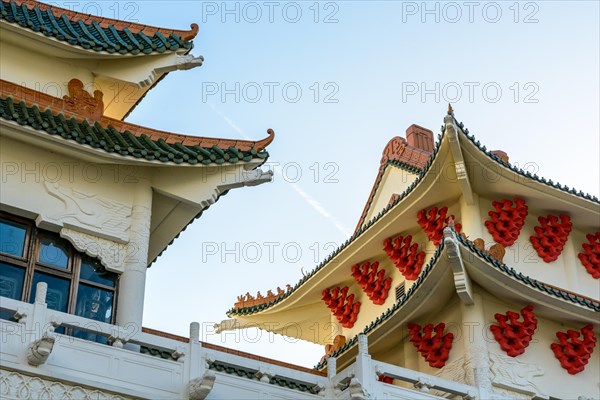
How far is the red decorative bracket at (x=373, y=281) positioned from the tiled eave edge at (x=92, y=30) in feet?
19.7

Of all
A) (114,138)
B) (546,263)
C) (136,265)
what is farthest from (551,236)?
(114,138)

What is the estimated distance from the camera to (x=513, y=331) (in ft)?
56.8

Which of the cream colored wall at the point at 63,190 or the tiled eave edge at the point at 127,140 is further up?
the tiled eave edge at the point at 127,140

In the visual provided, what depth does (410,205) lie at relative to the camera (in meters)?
19.2

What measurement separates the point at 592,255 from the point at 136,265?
29.7 feet

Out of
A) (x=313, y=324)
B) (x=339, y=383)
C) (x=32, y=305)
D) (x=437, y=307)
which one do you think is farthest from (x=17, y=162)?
(x=313, y=324)

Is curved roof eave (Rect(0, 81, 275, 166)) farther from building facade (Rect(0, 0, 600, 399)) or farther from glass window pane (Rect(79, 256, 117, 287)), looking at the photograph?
glass window pane (Rect(79, 256, 117, 287))

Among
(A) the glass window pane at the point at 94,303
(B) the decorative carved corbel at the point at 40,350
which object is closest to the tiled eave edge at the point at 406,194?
(A) the glass window pane at the point at 94,303

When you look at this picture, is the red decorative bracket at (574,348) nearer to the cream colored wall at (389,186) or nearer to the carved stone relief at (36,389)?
the cream colored wall at (389,186)

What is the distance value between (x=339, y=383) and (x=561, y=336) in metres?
5.59

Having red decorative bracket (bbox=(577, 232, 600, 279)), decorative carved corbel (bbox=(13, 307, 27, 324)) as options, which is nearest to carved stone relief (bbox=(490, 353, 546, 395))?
red decorative bracket (bbox=(577, 232, 600, 279))

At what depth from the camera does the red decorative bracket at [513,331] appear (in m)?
17.1

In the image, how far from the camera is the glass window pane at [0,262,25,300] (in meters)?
13.8

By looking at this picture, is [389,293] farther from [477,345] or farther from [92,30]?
[92,30]
